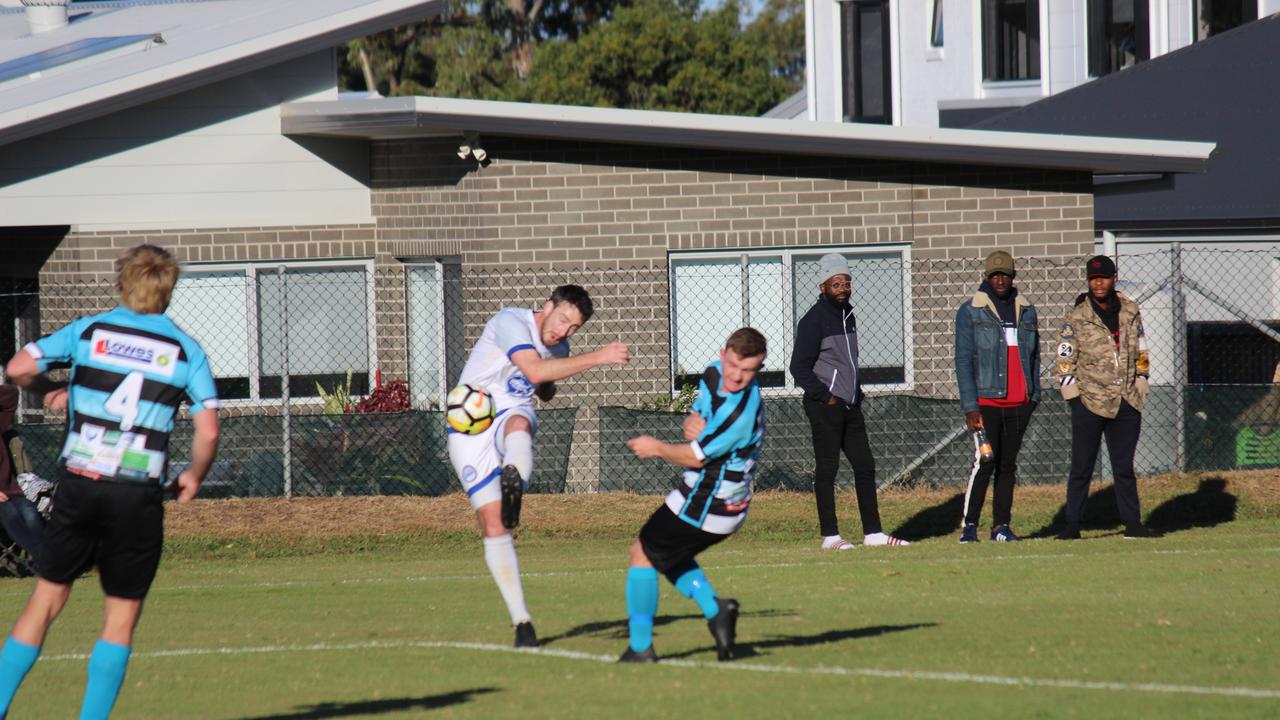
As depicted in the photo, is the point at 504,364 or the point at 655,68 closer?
the point at 504,364

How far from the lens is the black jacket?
12375mm

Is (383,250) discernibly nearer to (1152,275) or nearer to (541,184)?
(541,184)

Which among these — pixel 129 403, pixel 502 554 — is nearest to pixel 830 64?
pixel 502 554

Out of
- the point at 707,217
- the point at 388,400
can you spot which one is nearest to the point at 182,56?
the point at 388,400

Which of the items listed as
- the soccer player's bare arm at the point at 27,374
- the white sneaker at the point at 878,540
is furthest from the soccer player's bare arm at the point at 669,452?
the white sneaker at the point at 878,540

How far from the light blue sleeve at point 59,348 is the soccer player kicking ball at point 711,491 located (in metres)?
2.49

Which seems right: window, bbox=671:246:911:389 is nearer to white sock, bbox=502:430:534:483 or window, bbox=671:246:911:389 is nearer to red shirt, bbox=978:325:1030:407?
red shirt, bbox=978:325:1030:407

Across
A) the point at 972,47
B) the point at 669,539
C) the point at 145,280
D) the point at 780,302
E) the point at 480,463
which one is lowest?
the point at 669,539

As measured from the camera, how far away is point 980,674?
7.34 m

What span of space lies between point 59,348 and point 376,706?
2.03 metres

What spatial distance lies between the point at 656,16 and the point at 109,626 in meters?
41.2

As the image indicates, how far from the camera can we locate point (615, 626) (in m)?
9.18

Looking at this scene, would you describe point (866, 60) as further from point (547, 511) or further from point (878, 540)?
point (878, 540)

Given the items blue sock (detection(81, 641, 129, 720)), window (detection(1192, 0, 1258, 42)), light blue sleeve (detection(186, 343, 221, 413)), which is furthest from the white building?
blue sock (detection(81, 641, 129, 720))
